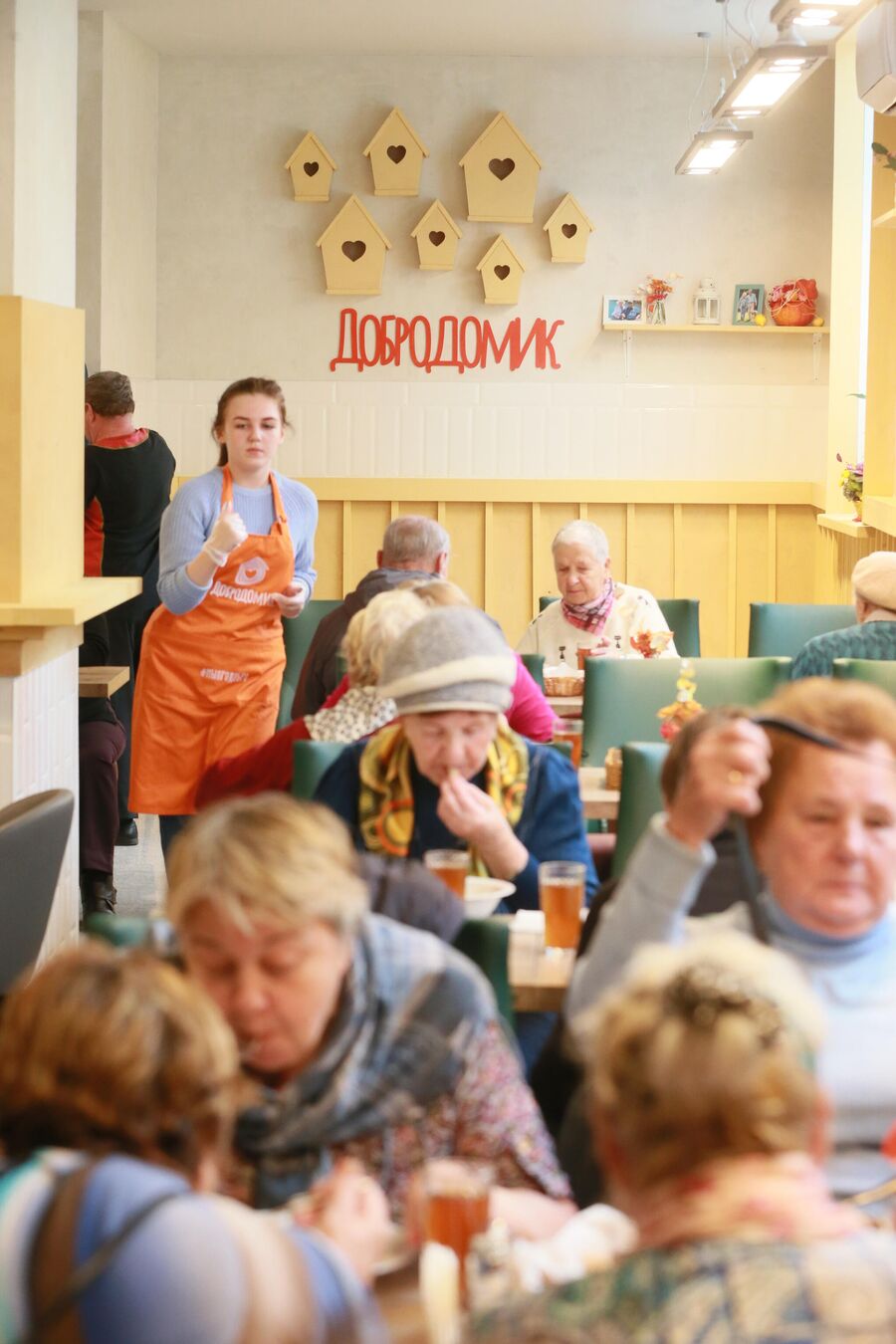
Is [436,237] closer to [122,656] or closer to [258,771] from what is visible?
[122,656]

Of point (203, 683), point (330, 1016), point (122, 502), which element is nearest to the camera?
point (330, 1016)

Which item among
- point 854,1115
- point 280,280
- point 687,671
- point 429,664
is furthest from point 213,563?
point 280,280

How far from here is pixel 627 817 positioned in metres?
3.65

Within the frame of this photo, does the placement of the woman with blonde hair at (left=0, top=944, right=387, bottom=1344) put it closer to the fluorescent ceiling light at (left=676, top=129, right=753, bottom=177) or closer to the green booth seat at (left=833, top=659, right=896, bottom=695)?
the green booth seat at (left=833, top=659, right=896, bottom=695)

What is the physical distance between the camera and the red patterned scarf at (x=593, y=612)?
20.4 feet

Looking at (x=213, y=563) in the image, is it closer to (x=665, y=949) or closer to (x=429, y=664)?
(x=429, y=664)

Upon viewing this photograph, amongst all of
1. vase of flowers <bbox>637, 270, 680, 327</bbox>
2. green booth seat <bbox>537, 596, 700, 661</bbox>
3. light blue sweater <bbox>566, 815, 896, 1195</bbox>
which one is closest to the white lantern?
vase of flowers <bbox>637, 270, 680, 327</bbox>

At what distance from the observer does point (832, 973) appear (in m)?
2.16

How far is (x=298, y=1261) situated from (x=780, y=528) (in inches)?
343

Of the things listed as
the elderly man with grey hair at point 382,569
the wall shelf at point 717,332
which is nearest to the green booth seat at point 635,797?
the elderly man with grey hair at point 382,569

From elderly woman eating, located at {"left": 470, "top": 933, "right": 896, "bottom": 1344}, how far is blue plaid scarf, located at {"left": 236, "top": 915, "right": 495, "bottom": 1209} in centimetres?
59

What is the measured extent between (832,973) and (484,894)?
0.87 m

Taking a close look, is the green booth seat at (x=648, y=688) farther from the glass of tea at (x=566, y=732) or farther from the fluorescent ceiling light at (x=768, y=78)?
the fluorescent ceiling light at (x=768, y=78)

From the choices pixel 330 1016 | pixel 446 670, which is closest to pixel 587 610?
pixel 446 670
